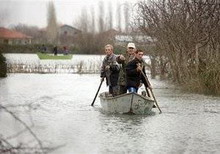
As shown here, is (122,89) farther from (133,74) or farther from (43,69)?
(43,69)

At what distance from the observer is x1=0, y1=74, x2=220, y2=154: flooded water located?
39.9 ft

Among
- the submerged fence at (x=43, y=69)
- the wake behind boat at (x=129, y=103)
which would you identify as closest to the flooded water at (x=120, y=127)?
the wake behind boat at (x=129, y=103)

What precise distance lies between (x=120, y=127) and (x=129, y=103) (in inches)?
102

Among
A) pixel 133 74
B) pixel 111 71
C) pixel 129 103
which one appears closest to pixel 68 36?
pixel 111 71

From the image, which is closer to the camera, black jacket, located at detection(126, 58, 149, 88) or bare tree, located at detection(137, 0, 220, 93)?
black jacket, located at detection(126, 58, 149, 88)

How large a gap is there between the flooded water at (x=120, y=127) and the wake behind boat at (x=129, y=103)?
302 mm

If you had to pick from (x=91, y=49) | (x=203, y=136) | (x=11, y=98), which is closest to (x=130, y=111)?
(x=203, y=136)

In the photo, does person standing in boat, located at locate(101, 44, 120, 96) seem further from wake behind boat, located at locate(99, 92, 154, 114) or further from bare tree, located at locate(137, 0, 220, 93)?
bare tree, located at locate(137, 0, 220, 93)

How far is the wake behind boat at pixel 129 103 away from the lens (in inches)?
698

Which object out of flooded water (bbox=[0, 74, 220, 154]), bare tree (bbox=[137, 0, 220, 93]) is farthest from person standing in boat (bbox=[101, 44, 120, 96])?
bare tree (bbox=[137, 0, 220, 93])

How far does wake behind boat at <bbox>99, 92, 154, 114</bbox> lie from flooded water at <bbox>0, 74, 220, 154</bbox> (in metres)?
0.30

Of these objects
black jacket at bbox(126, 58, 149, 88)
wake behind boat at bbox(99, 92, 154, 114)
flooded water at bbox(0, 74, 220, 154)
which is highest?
black jacket at bbox(126, 58, 149, 88)

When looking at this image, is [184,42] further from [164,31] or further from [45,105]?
[45,105]

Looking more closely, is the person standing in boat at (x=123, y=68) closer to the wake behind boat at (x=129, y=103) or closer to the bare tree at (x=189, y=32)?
the wake behind boat at (x=129, y=103)
